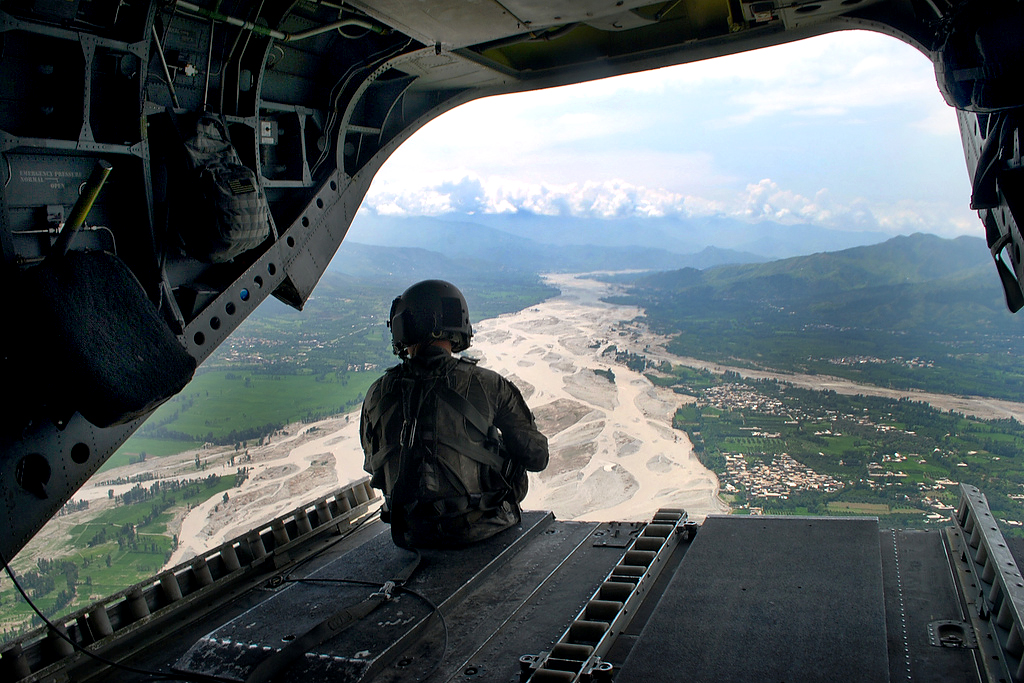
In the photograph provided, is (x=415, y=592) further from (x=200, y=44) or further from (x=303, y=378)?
(x=303, y=378)

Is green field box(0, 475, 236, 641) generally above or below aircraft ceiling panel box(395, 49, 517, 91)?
below

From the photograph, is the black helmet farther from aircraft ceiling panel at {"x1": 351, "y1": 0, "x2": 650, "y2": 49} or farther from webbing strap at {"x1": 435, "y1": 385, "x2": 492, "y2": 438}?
aircraft ceiling panel at {"x1": 351, "y1": 0, "x2": 650, "y2": 49}

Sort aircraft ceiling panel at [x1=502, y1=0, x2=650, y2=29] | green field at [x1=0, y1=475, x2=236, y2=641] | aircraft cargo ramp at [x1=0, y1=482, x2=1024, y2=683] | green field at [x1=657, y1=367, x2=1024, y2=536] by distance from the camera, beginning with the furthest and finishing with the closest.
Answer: green field at [x1=657, y1=367, x2=1024, y2=536] < green field at [x1=0, y1=475, x2=236, y2=641] < aircraft ceiling panel at [x1=502, y1=0, x2=650, y2=29] < aircraft cargo ramp at [x1=0, y1=482, x2=1024, y2=683]

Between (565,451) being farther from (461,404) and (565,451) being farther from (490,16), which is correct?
(490,16)

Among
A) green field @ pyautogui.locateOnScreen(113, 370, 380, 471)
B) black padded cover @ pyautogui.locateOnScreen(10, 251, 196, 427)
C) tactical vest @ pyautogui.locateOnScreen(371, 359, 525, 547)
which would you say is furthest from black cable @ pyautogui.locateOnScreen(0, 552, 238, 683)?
green field @ pyautogui.locateOnScreen(113, 370, 380, 471)

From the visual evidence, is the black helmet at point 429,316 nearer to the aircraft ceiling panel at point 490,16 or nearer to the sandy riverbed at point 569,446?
the aircraft ceiling panel at point 490,16

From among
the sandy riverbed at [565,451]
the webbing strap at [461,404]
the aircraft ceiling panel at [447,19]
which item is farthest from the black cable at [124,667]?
the sandy riverbed at [565,451]

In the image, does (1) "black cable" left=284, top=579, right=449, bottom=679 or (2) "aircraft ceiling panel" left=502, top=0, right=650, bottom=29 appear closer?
(1) "black cable" left=284, top=579, right=449, bottom=679

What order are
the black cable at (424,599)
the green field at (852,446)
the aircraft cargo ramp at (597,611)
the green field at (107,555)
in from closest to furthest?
the aircraft cargo ramp at (597,611), the black cable at (424,599), the green field at (107,555), the green field at (852,446)

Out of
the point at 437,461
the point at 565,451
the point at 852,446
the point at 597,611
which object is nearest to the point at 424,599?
the point at 437,461
